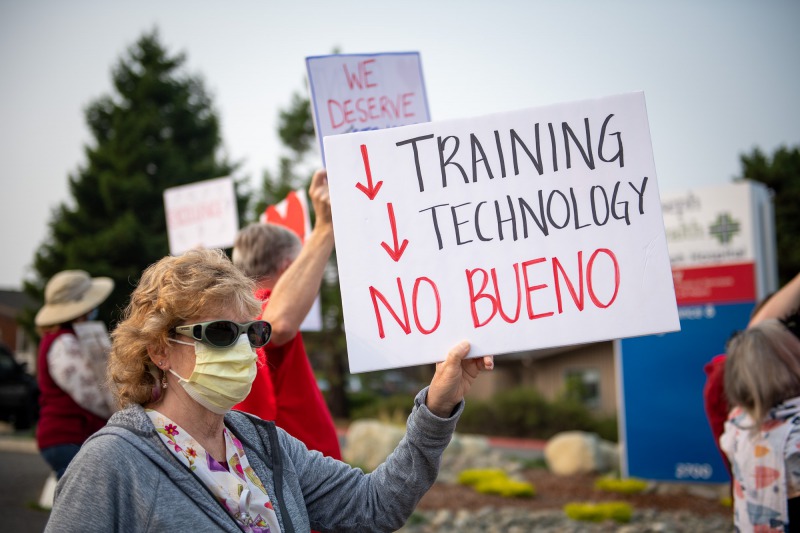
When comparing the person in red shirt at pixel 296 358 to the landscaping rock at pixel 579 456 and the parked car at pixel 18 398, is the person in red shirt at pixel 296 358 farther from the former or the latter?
the parked car at pixel 18 398

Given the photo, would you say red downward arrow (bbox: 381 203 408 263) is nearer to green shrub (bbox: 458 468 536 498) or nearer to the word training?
the word training

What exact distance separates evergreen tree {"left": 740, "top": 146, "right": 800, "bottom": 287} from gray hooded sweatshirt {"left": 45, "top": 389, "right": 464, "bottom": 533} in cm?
2785

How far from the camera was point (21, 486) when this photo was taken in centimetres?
908

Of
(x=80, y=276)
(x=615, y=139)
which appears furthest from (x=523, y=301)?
(x=80, y=276)

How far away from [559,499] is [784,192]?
24.4 m

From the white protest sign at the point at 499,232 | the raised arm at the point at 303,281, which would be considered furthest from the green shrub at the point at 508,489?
the white protest sign at the point at 499,232

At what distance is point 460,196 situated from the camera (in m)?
2.13

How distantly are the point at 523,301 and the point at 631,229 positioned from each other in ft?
1.18

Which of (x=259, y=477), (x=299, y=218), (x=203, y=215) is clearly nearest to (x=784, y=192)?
(x=203, y=215)

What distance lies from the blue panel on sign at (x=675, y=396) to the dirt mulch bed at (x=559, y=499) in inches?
14.4

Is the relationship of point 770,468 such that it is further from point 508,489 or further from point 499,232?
point 508,489

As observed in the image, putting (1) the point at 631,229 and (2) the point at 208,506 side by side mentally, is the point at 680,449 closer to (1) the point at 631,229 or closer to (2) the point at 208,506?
(1) the point at 631,229

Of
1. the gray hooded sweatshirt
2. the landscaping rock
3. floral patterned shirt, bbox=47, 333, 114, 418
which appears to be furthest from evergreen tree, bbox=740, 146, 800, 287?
the gray hooded sweatshirt

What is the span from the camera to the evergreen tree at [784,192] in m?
27.2
